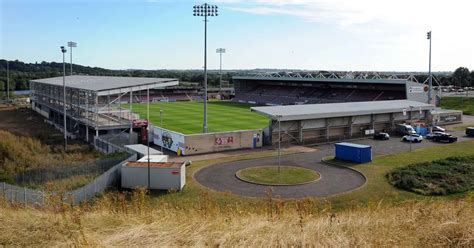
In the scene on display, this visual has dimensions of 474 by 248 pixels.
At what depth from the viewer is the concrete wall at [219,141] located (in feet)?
116

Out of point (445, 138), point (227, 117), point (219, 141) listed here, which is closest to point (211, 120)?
point (227, 117)

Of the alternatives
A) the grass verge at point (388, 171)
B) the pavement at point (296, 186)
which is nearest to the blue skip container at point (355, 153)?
the grass verge at point (388, 171)

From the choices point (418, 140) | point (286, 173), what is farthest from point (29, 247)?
point (418, 140)

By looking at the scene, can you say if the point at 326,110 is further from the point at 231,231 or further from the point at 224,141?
the point at 231,231

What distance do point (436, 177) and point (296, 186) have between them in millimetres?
8380

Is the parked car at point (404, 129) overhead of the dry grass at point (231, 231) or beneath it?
beneath

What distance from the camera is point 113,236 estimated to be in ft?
23.7

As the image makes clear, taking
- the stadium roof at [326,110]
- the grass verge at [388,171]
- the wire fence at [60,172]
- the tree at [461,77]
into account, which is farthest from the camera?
the tree at [461,77]

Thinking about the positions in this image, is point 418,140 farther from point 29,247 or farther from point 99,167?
point 29,247

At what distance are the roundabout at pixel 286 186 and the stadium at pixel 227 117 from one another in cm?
545

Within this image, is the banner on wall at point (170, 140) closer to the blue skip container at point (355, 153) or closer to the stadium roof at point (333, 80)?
the blue skip container at point (355, 153)

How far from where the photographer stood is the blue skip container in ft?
104

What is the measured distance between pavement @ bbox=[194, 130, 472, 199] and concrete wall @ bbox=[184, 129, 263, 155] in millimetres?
4592

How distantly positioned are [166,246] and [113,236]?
3.42 ft
